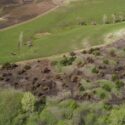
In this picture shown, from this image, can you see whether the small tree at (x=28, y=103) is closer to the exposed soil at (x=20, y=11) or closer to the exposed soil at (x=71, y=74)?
the exposed soil at (x=71, y=74)

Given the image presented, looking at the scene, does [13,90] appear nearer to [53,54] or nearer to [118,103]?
[118,103]

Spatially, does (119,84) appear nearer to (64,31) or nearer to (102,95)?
(102,95)

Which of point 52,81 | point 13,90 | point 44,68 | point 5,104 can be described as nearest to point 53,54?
point 44,68

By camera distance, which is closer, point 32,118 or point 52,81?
point 32,118

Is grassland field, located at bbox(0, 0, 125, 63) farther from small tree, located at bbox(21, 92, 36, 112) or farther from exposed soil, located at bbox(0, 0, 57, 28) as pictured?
small tree, located at bbox(21, 92, 36, 112)

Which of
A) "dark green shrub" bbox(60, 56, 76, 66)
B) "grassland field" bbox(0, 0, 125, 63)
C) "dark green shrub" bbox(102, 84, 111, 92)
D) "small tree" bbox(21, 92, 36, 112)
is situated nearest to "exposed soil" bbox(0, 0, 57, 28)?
"grassland field" bbox(0, 0, 125, 63)

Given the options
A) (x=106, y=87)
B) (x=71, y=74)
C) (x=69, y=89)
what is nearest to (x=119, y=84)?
(x=106, y=87)
